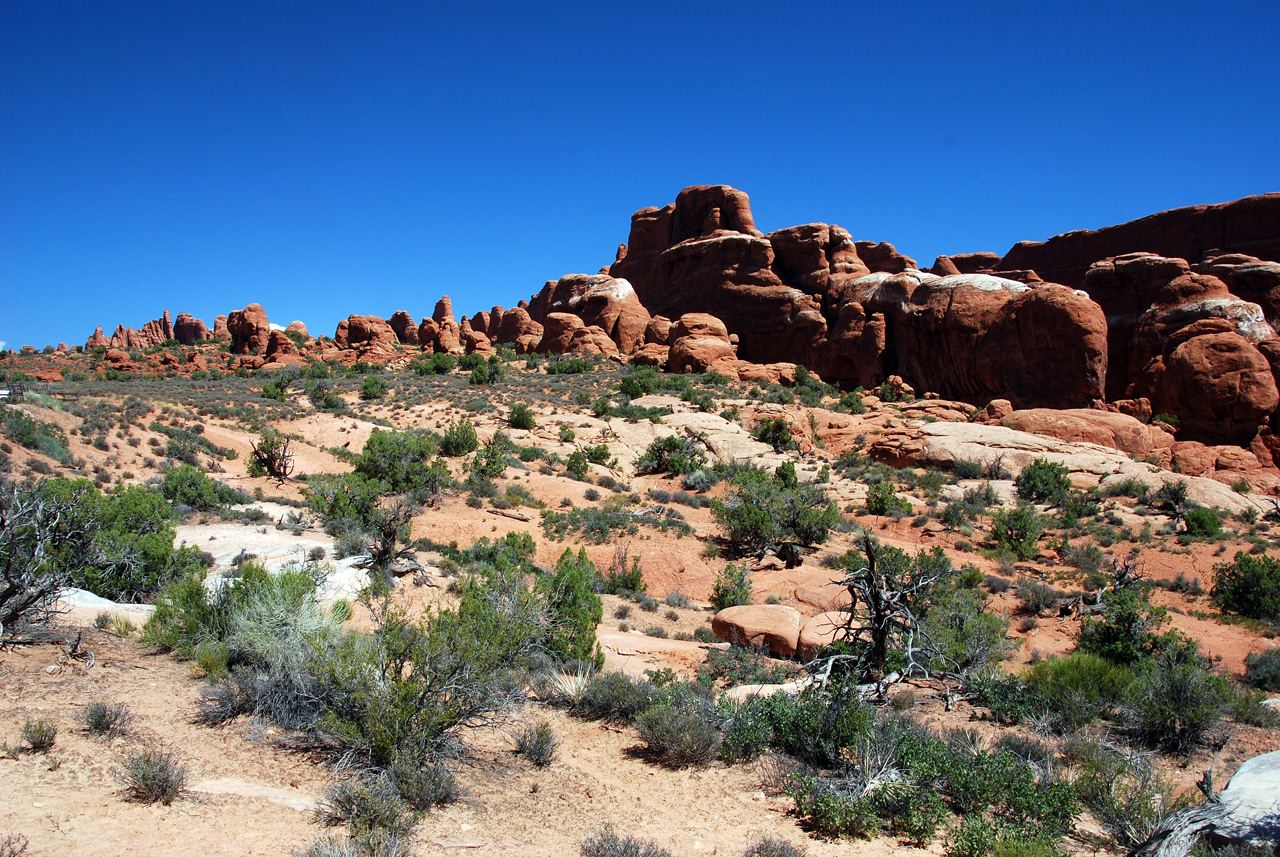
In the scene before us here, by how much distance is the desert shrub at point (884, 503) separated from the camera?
709 inches

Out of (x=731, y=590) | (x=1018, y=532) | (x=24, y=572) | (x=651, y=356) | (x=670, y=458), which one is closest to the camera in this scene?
Answer: (x=24, y=572)

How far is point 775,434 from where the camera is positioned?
24.3 meters

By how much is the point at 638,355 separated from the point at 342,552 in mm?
25468

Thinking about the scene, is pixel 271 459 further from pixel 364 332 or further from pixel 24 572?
pixel 364 332

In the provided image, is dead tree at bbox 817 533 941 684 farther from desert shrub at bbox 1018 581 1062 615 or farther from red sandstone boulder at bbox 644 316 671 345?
red sandstone boulder at bbox 644 316 671 345

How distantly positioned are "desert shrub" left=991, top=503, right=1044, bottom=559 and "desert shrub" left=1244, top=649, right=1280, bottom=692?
19.2ft

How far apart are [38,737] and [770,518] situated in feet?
42.8

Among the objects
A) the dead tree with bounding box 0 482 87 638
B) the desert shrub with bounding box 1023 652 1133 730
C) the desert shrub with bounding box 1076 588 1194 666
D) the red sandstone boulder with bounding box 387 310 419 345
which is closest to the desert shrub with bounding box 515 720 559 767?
the dead tree with bounding box 0 482 87 638

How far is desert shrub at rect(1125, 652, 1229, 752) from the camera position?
628 cm

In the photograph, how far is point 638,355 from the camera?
3575 cm

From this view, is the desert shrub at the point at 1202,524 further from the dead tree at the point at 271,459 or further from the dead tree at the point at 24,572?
the dead tree at the point at 271,459

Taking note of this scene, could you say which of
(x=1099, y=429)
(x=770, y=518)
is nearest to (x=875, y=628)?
(x=770, y=518)

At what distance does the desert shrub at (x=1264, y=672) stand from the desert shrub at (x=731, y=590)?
7.09 meters

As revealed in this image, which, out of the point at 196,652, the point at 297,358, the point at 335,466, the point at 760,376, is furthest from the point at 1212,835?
the point at 297,358
